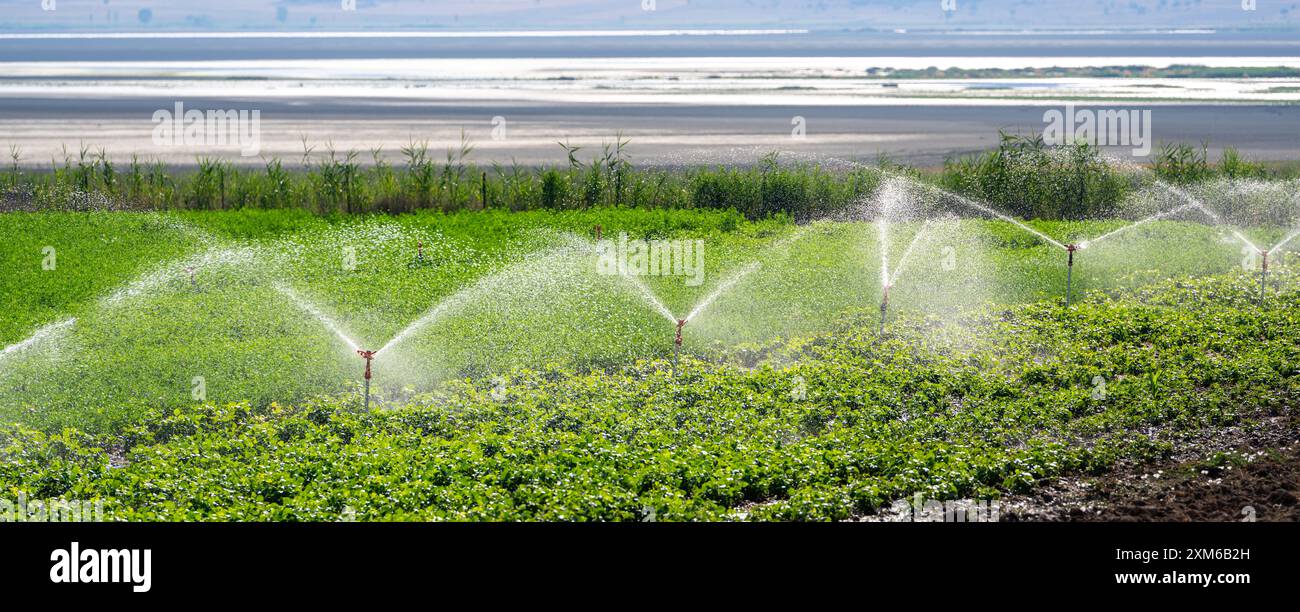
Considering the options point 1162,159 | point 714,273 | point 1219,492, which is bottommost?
point 1219,492

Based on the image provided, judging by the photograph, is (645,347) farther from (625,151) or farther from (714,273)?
(625,151)

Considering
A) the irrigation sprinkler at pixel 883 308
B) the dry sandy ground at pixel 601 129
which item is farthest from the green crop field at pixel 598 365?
the dry sandy ground at pixel 601 129

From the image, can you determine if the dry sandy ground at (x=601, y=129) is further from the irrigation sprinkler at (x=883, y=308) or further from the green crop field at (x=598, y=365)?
the irrigation sprinkler at (x=883, y=308)

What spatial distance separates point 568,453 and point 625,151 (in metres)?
32.8

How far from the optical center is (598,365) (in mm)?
17312

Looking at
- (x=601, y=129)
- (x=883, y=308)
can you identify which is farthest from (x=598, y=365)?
(x=601, y=129)

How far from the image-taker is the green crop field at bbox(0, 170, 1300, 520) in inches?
506

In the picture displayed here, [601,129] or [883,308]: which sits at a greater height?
[601,129]

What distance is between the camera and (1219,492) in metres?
12.9

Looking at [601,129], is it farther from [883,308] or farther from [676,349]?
[676,349]

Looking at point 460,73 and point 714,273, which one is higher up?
point 460,73
